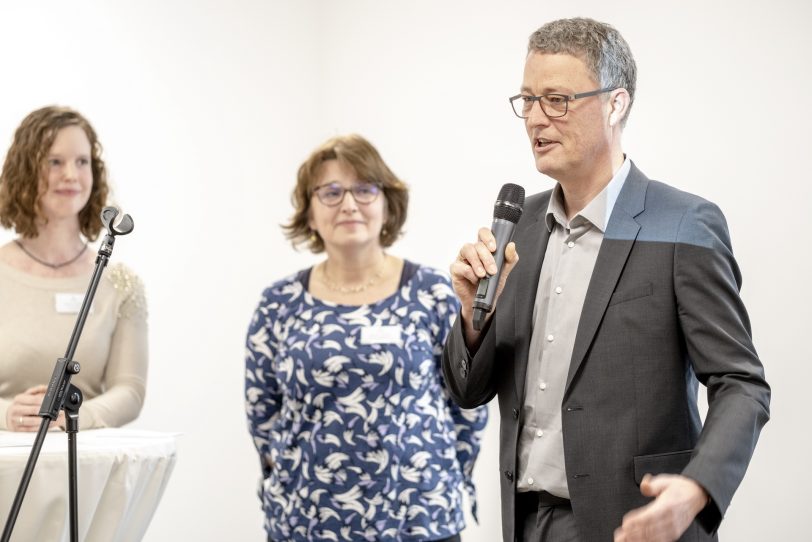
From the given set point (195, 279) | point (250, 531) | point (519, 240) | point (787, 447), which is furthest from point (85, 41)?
point (787, 447)

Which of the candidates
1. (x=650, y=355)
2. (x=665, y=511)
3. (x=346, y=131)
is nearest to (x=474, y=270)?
(x=650, y=355)

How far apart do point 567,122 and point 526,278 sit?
35 cm

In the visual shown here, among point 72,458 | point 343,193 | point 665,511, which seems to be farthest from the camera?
point 343,193

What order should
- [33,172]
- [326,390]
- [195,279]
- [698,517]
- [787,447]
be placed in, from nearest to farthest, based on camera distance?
[698,517] < [326,390] < [33,172] < [787,447] < [195,279]

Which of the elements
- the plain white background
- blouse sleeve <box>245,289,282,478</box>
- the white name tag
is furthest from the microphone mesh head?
the plain white background

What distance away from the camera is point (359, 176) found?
3244 mm

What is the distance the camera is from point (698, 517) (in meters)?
1.60

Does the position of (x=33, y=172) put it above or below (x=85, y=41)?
below

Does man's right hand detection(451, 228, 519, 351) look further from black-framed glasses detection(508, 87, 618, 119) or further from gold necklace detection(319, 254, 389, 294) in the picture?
gold necklace detection(319, 254, 389, 294)

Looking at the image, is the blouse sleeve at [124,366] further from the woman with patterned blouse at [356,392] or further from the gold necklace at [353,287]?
the gold necklace at [353,287]

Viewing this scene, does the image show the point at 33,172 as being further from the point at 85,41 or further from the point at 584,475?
the point at 584,475

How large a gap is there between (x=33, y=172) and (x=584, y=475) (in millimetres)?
2223

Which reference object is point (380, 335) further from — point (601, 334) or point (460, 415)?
point (601, 334)

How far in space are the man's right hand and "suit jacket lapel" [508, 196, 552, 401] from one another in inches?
2.8
